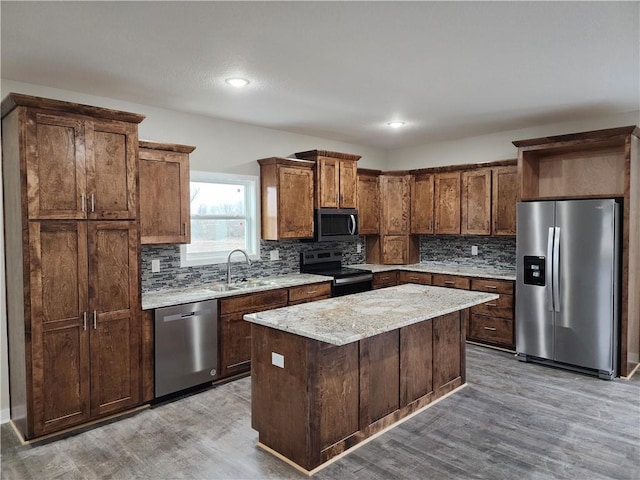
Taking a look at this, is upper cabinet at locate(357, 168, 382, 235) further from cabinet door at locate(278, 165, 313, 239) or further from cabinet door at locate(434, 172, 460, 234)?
cabinet door at locate(278, 165, 313, 239)

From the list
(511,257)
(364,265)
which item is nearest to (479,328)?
(511,257)

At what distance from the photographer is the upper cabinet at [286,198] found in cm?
475

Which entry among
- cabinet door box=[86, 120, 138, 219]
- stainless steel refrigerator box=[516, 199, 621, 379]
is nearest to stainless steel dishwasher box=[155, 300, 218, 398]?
cabinet door box=[86, 120, 138, 219]

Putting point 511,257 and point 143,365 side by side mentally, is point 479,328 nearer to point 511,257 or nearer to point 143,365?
point 511,257

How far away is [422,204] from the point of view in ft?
19.5

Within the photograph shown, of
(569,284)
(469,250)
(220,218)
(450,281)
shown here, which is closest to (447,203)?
(469,250)

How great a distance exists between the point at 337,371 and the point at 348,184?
317 centimetres

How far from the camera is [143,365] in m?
3.41

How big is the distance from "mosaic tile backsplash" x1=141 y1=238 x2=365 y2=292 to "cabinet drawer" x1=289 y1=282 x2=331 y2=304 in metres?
0.58

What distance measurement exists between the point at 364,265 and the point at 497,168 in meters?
2.18

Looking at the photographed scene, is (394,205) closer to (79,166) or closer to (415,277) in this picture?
(415,277)

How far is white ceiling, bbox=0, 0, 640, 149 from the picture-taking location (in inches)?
87.2

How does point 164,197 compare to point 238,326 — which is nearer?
point 164,197

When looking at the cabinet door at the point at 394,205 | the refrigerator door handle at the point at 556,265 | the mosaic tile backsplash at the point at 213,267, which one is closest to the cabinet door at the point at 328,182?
the mosaic tile backsplash at the point at 213,267
